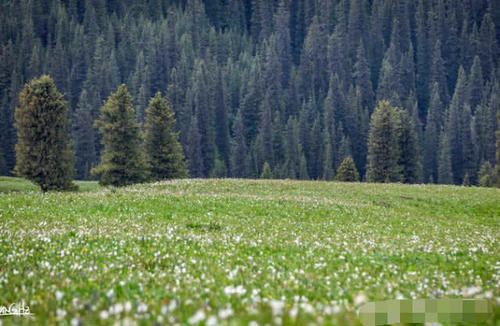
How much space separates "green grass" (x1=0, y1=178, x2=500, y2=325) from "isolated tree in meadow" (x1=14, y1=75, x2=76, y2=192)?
3117 cm

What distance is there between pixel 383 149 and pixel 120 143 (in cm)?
4797

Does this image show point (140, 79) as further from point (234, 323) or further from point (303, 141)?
point (234, 323)

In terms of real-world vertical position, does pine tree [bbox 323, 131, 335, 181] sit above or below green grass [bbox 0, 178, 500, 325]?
above

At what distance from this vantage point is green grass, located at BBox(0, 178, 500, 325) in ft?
19.6

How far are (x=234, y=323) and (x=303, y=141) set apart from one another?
5483 inches

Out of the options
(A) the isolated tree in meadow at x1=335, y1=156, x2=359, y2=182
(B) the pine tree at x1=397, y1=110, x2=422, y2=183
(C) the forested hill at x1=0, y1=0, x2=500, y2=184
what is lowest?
(A) the isolated tree in meadow at x1=335, y1=156, x2=359, y2=182

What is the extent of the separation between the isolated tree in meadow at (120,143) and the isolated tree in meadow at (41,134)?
4.92 m

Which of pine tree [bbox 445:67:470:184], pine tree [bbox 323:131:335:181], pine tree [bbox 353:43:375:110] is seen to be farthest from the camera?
pine tree [bbox 353:43:375:110]

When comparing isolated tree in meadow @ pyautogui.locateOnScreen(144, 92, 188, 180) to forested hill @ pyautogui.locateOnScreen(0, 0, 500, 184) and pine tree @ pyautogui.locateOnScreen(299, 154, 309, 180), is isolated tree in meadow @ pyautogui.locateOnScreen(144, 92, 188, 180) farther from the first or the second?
pine tree @ pyautogui.locateOnScreen(299, 154, 309, 180)

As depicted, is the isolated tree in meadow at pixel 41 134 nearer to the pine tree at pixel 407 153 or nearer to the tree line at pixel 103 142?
the tree line at pixel 103 142

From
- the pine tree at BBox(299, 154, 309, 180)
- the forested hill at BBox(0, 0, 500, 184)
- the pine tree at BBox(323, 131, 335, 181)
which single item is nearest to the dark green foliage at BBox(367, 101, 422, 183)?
the forested hill at BBox(0, 0, 500, 184)

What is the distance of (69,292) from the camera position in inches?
285

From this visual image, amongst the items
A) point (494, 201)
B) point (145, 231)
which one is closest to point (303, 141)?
point (494, 201)

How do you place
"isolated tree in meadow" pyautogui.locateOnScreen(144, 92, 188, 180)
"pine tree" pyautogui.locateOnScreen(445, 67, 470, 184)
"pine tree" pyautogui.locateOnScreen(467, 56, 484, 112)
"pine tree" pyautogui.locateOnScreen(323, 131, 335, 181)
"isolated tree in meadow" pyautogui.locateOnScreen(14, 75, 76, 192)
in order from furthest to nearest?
"pine tree" pyautogui.locateOnScreen(467, 56, 484, 112) → "pine tree" pyautogui.locateOnScreen(445, 67, 470, 184) → "pine tree" pyautogui.locateOnScreen(323, 131, 335, 181) → "isolated tree in meadow" pyautogui.locateOnScreen(144, 92, 188, 180) → "isolated tree in meadow" pyautogui.locateOnScreen(14, 75, 76, 192)
